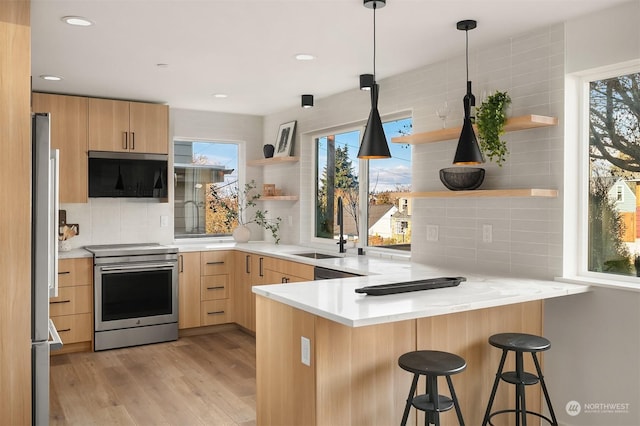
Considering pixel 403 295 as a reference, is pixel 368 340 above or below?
below

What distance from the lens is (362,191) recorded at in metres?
4.95

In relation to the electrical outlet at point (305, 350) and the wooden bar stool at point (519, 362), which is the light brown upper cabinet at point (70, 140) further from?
the wooden bar stool at point (519, 362)

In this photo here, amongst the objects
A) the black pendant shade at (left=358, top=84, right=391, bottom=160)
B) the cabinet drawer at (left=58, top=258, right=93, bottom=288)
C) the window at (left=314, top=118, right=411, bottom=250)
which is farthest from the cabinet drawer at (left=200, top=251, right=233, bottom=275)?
the black pendant shade at (left=358, top=84, right=391, bottom=160)

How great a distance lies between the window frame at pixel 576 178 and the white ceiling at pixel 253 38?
43 cm

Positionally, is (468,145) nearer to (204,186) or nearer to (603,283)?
(603,283)

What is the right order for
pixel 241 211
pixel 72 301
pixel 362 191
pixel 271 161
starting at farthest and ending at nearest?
1. pixel 241 211
2. pixel 271 161
3. pixel 362 191
4. pixel 72 301

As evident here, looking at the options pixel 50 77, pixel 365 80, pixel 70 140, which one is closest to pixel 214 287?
pixel 70 140

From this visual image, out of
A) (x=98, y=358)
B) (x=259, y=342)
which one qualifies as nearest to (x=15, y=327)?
(x=259, y=342)

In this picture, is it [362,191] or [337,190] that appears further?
[337,190]

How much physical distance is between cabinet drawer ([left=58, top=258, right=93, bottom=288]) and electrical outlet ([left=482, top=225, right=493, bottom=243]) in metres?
3.39

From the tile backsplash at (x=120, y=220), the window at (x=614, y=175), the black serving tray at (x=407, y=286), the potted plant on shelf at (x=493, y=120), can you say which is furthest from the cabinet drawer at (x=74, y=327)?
the window at (x=614, y=175)

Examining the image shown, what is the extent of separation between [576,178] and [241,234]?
3729 millimetres

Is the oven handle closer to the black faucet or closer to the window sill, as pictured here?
the black faucet

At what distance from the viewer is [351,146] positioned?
5191 mm
